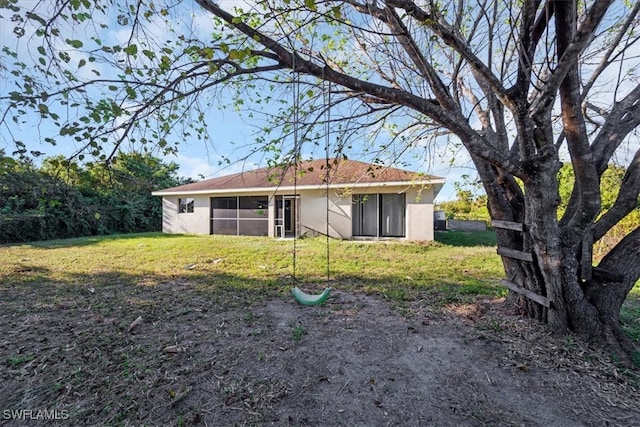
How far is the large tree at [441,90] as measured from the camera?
2.40m

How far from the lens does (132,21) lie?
275cm

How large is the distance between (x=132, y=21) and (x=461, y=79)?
4716 millimetres

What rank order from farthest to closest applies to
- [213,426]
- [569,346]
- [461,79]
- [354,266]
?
[354,266]
[461,79]
[569,346]
[213,426]

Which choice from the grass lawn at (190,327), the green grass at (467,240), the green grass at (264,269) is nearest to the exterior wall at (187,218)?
the green grass at (264,269)

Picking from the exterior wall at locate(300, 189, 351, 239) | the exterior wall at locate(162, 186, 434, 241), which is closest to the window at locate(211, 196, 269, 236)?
the exterior wall at locate(162, 186, 434, 241)

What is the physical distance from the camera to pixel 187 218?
584 inches

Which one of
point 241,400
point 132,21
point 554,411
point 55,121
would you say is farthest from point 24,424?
point 554,411

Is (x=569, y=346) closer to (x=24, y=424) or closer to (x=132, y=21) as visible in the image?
(x=24, y=424)

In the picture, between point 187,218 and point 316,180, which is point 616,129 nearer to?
point 316,180

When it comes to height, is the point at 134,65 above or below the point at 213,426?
above

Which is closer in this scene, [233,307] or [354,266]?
[233,307]

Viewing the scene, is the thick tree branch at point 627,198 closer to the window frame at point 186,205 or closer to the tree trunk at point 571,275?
the tree trunk at point 571,275

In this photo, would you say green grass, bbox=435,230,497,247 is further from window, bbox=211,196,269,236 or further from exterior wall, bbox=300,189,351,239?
window, bbox=211,196,269,236

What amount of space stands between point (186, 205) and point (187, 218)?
69cm
